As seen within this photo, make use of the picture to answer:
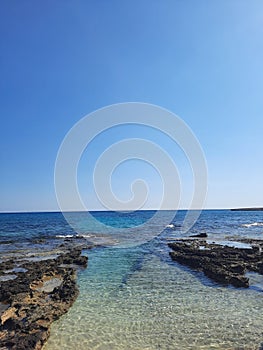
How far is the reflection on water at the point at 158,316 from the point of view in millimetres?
9852

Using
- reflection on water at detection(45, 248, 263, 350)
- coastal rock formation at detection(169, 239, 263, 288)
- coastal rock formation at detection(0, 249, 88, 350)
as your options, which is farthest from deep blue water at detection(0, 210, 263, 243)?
reflection on water at detection(45, 248, 263, 350)

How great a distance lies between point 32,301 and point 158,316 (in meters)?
5.80

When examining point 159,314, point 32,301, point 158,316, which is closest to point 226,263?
point 159,314

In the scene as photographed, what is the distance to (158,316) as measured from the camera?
39.6ft

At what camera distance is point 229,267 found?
2072 cm

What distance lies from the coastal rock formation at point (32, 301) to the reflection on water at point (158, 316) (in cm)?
47

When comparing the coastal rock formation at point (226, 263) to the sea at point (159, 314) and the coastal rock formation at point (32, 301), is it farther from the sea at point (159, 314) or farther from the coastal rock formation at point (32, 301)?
the coastal rock formation at point (32, 301)

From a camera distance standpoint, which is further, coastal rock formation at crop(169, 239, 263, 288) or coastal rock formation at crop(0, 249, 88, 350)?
coastal rock formation at crop(169, 239, 263, 288)

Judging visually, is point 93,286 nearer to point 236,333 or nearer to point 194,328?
point 194,328

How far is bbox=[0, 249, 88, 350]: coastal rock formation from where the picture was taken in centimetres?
992

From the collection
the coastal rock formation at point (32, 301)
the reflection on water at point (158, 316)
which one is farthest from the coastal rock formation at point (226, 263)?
the coastal rock formation at point (32, 301)

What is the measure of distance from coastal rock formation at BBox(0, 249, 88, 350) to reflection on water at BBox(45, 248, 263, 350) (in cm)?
47

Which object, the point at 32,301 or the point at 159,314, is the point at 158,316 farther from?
the point at 32,301

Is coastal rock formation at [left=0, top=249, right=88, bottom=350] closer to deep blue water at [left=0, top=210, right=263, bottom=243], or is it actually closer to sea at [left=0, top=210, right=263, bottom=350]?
sea at [left=0, top=210, right=263, bottom=350]
